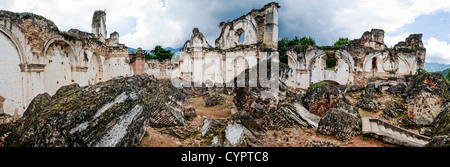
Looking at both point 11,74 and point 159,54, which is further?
point 159,54

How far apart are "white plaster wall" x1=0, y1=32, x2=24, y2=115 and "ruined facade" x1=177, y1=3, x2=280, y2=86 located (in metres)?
11.8

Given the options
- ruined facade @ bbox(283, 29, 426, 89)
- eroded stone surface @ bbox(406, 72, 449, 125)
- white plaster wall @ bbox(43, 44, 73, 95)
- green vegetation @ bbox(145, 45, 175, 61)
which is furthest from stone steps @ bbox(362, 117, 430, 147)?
green vegetation @ bbox(145, 45, 175, 61)

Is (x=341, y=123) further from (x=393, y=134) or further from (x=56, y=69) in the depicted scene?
(x=56, y=69)

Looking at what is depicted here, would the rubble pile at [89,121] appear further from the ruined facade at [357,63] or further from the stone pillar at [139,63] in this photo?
the stone pillar at [139,63]

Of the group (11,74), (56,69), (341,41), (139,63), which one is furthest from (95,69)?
(341,41)

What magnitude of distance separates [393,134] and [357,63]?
44.8ft

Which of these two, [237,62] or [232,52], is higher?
[232,52]

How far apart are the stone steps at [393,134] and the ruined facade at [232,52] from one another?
11335 millimetres

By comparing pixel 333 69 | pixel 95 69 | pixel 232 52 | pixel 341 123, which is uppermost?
pixel 232 52

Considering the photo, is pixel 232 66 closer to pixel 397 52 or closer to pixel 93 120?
pixel 397 52

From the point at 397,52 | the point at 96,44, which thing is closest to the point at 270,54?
the point at 397,52

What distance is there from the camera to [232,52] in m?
19.9

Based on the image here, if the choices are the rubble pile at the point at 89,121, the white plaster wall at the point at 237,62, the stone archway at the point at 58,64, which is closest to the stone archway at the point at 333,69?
the white plaster wall at the point at 237,62

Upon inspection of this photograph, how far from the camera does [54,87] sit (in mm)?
10914
